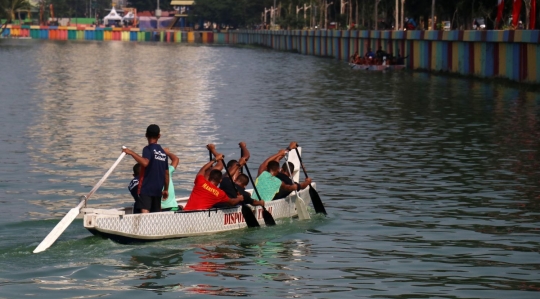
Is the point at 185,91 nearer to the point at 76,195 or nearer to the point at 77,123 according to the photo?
the point at 77,123

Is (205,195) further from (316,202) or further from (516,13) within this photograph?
(516,13)

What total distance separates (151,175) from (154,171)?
0.25 ft

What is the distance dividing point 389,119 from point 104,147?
11.9 meters

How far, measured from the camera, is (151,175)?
17.0 meters

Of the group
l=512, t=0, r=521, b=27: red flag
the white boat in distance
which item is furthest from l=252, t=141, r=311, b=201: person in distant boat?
l=512, t=0, r=521, b=27: red flag

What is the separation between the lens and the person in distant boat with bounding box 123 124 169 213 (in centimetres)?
1686

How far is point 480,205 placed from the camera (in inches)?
842

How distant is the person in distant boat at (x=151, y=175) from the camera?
55.3 feet

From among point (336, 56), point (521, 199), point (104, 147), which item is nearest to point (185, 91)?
point (104, 147)

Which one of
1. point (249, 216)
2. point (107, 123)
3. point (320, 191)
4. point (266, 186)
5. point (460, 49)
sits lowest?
point (320, 191)

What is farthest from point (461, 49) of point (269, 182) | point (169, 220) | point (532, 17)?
point (169, 220)

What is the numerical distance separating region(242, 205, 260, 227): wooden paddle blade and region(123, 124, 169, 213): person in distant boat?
73.0 inches

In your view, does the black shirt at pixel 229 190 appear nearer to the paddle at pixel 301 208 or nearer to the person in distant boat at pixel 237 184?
the person in distant boat at pixel 237 184

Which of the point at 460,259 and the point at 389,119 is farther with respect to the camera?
the point at 389,119
